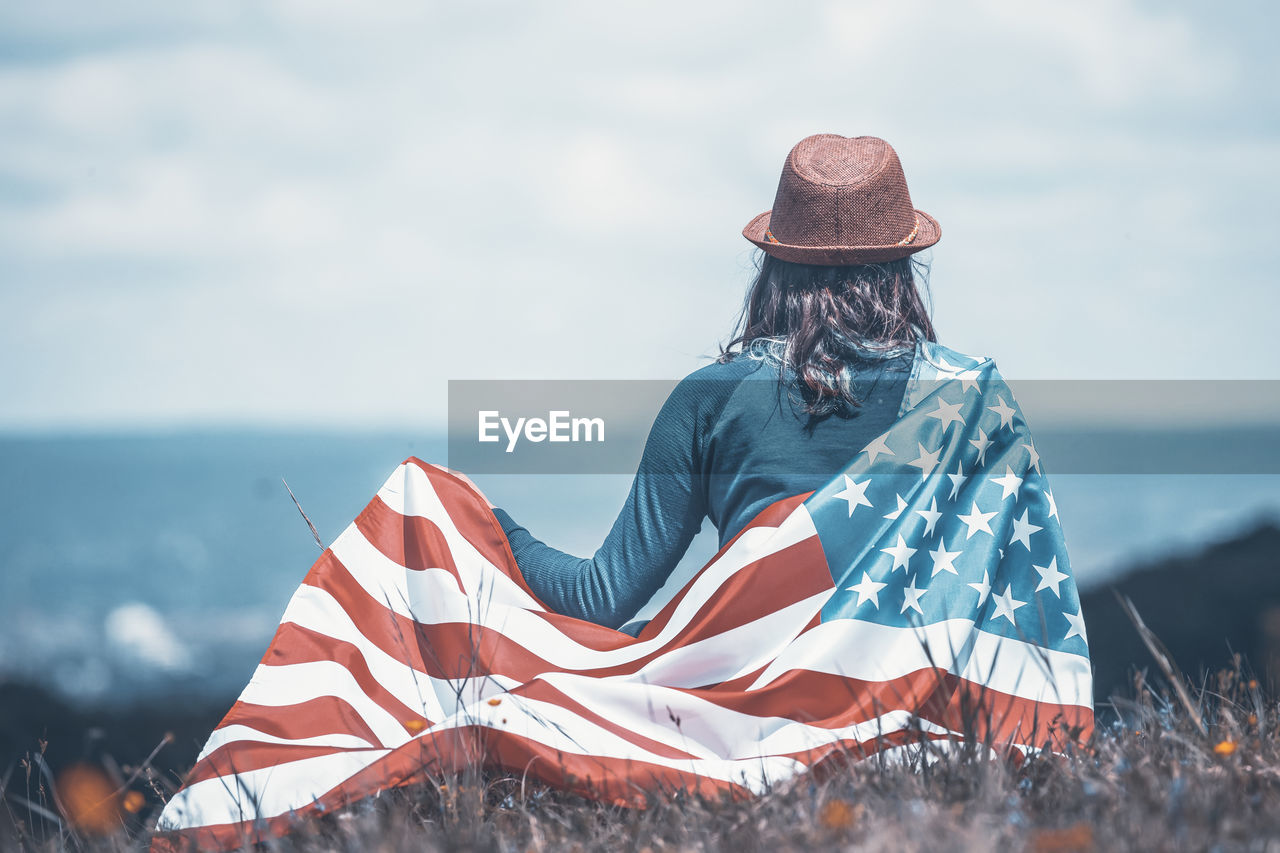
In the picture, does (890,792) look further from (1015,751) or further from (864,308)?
(864,308)

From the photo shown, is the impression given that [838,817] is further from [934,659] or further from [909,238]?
[909,238]

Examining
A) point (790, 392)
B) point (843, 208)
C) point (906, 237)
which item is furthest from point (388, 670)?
point (906, 237)

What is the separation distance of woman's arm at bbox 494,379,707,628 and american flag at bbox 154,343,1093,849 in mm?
114

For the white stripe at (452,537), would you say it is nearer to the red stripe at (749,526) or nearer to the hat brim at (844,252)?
the red stripe at (749,526)

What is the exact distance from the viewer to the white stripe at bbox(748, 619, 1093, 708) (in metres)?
2.55

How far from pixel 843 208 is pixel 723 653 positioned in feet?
4.72

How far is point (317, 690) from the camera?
279 cm

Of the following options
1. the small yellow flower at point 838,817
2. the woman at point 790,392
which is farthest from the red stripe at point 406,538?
the small yellow flower at point 838,817

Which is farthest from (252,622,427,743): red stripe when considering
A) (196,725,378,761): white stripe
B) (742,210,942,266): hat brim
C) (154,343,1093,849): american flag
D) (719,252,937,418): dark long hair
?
(742,210,942,266): hat brim

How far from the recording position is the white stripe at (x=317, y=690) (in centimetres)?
274

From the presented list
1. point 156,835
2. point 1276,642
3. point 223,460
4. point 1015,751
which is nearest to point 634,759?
point 1015,751

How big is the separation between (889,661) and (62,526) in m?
30.7

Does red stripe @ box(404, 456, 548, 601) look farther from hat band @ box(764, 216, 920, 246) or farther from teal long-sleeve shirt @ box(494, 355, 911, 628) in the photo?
hat band @ box(764, 216, 920, 246)

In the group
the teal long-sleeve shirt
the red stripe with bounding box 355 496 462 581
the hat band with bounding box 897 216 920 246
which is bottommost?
the red stripe with bounding box 355 496 462 581
